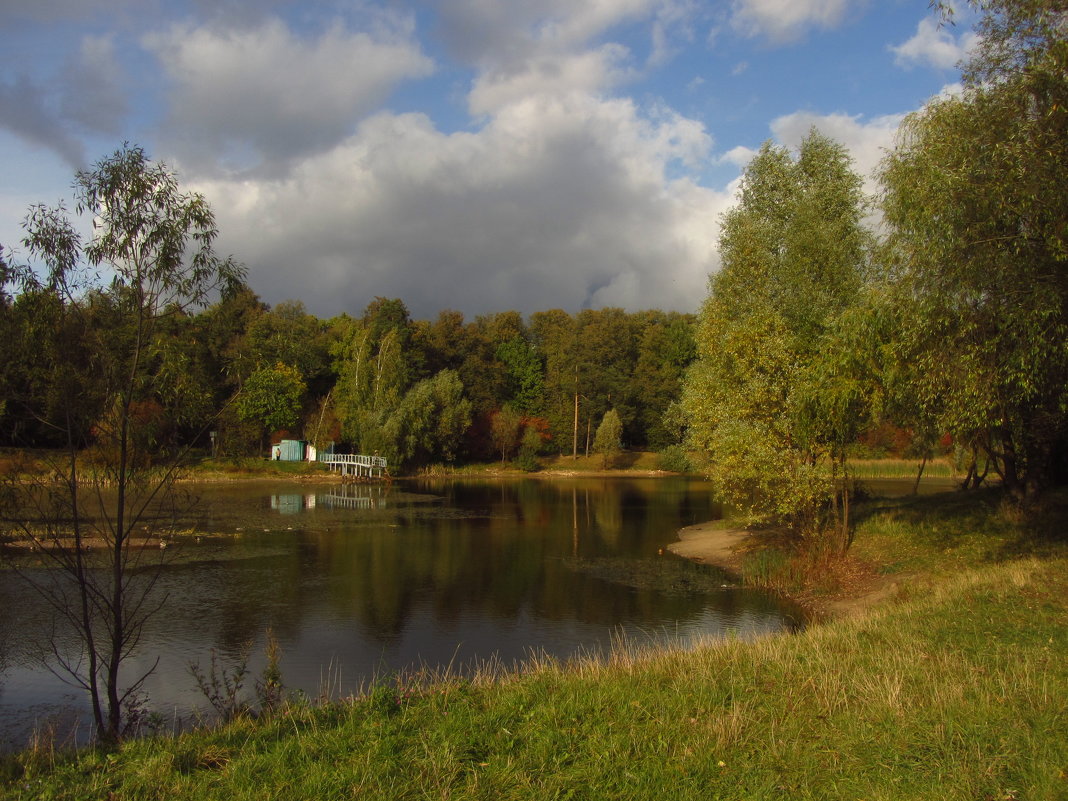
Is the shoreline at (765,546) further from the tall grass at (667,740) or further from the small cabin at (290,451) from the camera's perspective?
the small cabin at (290,451)

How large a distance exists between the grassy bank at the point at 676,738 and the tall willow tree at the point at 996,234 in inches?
156

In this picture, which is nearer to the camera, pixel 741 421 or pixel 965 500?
pixel 741 421

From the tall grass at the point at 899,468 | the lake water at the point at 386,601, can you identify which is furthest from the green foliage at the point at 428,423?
the tall grass at the point at 899,468

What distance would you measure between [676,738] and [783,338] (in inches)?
604

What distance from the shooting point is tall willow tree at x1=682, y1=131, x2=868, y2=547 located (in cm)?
1956

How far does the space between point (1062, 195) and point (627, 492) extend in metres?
44.6

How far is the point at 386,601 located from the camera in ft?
64.1

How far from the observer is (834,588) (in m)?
19.2

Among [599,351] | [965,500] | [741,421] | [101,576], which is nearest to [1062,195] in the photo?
[741,421]

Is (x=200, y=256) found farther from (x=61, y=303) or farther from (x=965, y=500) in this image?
(x=965, y=500)

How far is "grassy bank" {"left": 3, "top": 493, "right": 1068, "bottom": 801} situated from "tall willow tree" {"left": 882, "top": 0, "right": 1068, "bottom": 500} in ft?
13.0

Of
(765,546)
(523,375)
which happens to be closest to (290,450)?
(523,375)

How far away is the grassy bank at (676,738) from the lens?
5.80m

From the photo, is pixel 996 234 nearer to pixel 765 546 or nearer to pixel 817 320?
pixel 817 320
